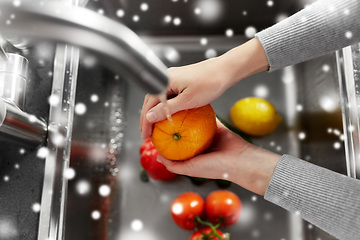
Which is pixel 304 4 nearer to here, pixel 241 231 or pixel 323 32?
pixel 323 32

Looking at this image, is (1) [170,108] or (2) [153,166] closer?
(1) [170,108]

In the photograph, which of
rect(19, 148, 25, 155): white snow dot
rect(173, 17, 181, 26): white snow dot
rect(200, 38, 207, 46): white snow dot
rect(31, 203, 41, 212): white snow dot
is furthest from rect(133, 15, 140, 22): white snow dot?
rect(31, 203, 41, 212): white snow dot

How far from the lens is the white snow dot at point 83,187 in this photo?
78 centimetres

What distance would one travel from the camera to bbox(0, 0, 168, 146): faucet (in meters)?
0.21

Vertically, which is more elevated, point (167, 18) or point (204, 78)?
point (167, 18)

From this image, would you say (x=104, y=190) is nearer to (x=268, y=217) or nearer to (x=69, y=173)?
(x=69, y=173)

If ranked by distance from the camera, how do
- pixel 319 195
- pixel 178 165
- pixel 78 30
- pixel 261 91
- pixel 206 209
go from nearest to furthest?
pixel 78 30 < pixel 319 195 < pixel 178 165 < pixel 206 209 < pixel 261 91

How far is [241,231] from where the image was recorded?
839 millimetres

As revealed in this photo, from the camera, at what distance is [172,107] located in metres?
0.51

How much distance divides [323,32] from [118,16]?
26.6 inches

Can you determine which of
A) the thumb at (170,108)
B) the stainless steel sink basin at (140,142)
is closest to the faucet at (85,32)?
the thumb at (170,108)

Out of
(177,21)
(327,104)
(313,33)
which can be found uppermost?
(177,21)

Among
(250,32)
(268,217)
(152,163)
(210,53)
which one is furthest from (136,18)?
(268,217)

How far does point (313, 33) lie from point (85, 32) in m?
0.50
